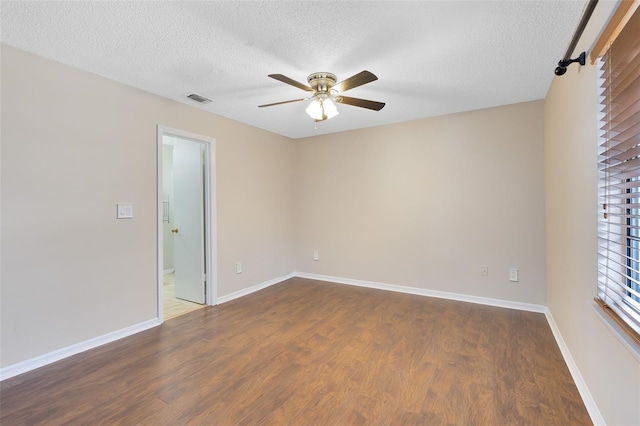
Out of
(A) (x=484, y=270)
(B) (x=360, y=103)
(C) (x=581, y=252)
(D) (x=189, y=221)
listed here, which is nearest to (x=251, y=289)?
(D) (x=189, y=221)

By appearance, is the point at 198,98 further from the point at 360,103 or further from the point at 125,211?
the point at 360,103

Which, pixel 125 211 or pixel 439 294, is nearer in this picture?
pixel 125 211

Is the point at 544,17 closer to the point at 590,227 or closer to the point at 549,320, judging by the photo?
the point at 590,227

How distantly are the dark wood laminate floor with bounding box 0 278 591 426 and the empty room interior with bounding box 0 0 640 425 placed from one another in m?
0.02

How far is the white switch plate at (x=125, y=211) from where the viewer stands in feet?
8.55

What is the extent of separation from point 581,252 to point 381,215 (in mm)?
2445

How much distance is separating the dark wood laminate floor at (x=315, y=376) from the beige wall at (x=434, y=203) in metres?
0.68

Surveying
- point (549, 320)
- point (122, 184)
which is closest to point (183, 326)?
point (122, 184)

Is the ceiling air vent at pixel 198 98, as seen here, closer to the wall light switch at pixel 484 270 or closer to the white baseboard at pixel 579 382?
the wall light switch at pixel 484 270

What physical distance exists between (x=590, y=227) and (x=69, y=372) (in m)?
3.65

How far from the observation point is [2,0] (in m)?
1.57

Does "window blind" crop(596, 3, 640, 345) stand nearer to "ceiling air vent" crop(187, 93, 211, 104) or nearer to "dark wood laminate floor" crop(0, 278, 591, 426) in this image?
"dark wood laminate floor" crop(0, 278, 591, 426)

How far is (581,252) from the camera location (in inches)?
70.4

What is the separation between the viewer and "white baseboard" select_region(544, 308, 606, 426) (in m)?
1.53
